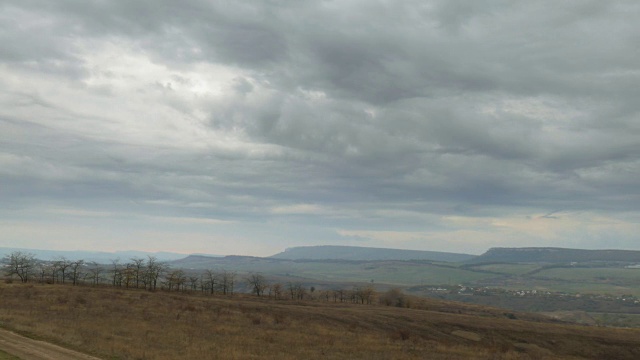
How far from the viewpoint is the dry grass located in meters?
37.2

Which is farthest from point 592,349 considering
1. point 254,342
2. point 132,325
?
point 132,325

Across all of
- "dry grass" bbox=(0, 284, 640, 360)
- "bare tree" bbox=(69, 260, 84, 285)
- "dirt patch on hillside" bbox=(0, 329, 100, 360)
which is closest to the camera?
"dirt patch on hillside" bbox=(0, 329, 100, 360)

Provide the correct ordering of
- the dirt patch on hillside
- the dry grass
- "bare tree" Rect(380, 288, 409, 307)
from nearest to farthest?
the dirt patch on hillside, the dry grass, "bare tree" Rect(380, 288, 409, 307)

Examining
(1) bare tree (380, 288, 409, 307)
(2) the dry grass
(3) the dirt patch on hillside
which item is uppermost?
(3) the dirt patch on hillside

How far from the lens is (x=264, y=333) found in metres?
51.7

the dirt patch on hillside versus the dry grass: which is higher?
the dirt patch on hillside

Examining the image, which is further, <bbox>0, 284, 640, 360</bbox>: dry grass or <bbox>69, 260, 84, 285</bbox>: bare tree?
<bbox>69, 260, 84, 285</bbox>: bare tree

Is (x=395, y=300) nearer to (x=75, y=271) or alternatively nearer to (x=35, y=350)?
(x=75, y=271)

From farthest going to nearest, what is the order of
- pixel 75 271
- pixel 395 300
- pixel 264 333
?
pixel 395 300 < pixel 75 271 < pixel 264 333

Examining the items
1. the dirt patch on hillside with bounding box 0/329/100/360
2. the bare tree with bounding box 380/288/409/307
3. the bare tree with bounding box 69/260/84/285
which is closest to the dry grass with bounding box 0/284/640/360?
the dirt patch on hillside with bounding box 0/329/100/360

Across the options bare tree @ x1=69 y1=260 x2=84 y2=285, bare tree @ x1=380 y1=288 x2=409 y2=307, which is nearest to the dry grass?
bare tree @ x1=69 y1=260 x2=84 y2=285

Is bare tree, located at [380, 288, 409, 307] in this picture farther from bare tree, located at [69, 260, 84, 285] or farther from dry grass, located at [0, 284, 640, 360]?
bare tree, located at [69, 260, 84, 285]

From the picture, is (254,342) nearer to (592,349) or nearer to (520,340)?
(520,340)

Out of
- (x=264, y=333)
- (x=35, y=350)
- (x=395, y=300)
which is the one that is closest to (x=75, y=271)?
(x=264, y=333)
